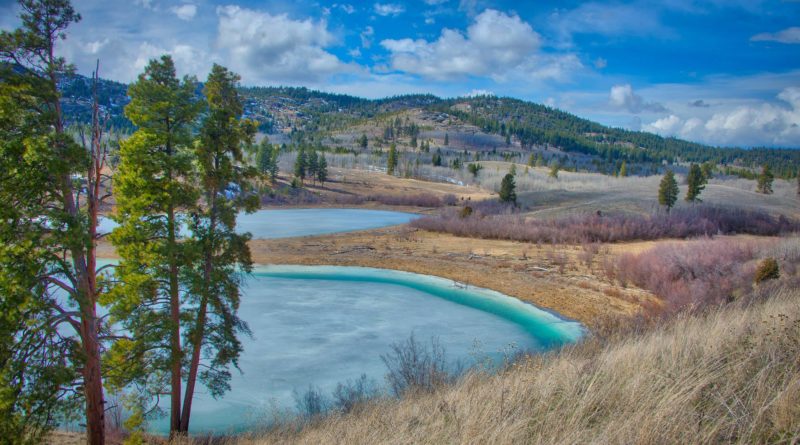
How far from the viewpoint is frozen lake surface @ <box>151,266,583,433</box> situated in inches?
518

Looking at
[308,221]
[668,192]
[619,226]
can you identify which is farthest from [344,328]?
[668,192]

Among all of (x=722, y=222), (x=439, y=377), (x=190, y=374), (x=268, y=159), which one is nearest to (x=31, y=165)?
(x=190, y=374)

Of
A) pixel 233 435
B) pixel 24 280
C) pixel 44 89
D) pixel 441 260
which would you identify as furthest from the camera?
pixel 441 260

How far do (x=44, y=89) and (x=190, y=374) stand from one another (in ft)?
21.7

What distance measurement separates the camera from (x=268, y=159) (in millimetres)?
74250

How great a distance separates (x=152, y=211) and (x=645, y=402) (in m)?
10.1

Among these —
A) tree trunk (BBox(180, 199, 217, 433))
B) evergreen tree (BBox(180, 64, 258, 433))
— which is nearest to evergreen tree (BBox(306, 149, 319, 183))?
evergreen tree (BBox(180, 64, 258, 433))

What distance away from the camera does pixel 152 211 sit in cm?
1041

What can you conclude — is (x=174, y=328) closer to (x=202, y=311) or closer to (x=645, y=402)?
(x=202, y=311)

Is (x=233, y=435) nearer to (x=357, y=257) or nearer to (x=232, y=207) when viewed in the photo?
(x=232, y=207)

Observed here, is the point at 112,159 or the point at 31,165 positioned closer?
the point at 31,165

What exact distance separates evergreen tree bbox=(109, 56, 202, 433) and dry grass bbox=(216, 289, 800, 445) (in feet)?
20.9

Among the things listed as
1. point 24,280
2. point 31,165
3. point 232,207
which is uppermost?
point 31,165

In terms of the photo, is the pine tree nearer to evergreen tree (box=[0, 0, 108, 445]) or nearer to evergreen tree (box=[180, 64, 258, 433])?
evergreen tree (box=[180, 64, 258, 433])
